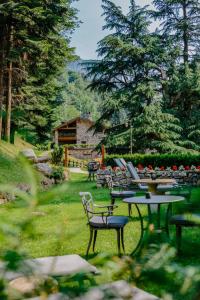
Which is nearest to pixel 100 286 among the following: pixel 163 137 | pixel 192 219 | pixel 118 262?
pixel 118 262

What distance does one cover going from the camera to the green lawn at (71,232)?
735 millimetres

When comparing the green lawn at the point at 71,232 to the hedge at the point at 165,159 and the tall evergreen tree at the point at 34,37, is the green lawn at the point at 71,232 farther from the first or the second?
the tall evergreen tree at the point at 34,37

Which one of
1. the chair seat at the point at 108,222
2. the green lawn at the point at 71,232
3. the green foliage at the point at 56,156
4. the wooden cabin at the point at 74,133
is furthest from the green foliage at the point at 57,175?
the wooden cabin at the point at 74,133

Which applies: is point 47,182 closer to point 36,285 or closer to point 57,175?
point 57,175

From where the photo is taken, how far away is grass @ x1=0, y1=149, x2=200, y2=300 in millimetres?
732

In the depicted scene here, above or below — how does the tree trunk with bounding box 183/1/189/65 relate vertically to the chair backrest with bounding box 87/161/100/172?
above

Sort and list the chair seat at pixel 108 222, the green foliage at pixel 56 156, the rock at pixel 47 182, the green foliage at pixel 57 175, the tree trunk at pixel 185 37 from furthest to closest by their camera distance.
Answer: the tree trunk at pixel 185 37 → the green foliage at pixel 56 156 → the green foliage at pixel 57 175 → the rock at pixel 47 182 → the chair seat at pixel 108 222

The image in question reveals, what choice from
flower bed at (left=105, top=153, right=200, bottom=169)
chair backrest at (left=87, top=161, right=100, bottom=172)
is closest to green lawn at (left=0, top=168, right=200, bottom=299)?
chair backrest at (left=87, top=161, right=100, bottom=172)

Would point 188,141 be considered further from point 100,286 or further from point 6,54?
point 100,286

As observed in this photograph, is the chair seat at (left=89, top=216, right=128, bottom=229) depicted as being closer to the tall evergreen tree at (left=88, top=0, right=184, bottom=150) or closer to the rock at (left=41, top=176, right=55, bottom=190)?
the rock at (left=41, top=176, right=55, bottom=190)

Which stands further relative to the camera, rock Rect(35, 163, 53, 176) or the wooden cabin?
the wooden cabin

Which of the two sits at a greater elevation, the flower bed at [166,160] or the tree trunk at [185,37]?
the tree trunk at [185,37]

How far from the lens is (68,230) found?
36.2 inches

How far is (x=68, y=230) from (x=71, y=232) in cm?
20
